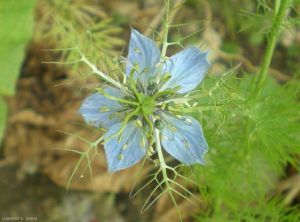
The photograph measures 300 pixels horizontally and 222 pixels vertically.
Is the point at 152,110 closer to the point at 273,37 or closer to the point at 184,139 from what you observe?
the point at 184,139

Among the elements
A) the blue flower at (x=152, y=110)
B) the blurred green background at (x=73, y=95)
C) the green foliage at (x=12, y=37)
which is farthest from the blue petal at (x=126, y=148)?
the green foliage at (x=12, y=37)

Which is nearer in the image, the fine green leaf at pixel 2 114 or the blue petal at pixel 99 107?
the blue petal at pixel 99 107

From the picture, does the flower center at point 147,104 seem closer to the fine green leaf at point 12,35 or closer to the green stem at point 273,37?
the green stem at point 273,37

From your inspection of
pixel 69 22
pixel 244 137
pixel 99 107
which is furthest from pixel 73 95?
pixel 99 107

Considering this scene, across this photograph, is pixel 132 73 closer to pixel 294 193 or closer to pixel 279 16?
pixel 279 16

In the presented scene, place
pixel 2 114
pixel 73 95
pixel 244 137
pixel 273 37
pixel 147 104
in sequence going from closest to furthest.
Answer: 1. pixel 147 104
2. pixel 273 37
3. pixel 244 137
4. pixel 2 114
5. pixel 73 95

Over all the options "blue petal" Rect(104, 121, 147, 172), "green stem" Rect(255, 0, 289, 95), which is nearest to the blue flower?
"blue petal" Rect(104, 121, 147, 172)
